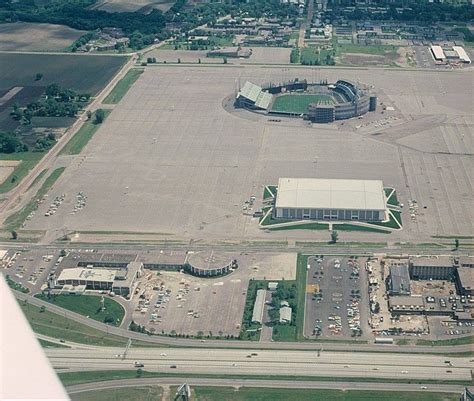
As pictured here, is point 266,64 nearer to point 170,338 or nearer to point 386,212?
point 386,212

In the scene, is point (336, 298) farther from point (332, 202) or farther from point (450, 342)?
point (332, 202)

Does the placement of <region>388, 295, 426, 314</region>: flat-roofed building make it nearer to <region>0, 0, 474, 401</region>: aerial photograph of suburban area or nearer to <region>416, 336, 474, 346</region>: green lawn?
<region>0, 0, 474, 401</region>: aerial photograph of suburban area

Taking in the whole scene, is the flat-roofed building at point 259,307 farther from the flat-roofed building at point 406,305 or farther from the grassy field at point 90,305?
the grassy field at point 90,305

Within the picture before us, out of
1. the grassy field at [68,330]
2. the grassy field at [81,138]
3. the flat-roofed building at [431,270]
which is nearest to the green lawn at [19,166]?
the grassy field at [81,138]

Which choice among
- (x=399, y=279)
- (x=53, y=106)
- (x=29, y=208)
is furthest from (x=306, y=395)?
(x=53, y=106)

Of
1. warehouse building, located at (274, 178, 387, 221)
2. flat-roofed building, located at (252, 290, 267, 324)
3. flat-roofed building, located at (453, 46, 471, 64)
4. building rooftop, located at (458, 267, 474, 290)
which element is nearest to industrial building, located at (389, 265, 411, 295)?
building rooftop, located at (458, 267, 474, 290)

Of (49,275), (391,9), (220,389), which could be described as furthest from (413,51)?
(220,389)
